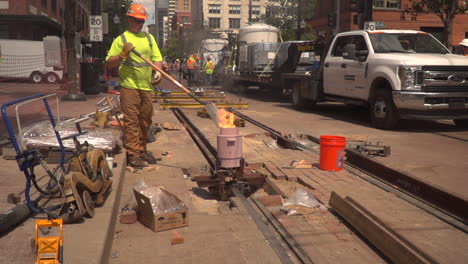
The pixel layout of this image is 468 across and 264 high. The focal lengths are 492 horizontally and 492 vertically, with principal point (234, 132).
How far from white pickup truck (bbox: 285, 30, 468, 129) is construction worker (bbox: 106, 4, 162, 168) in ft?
19.6

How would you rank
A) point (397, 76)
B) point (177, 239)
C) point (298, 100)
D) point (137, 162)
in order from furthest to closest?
point (298, 100), point (397, 76), point (137, 162), point (177, 239)

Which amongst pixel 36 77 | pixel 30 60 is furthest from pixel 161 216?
pixel 30 60

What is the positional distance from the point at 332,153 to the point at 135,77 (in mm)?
2948

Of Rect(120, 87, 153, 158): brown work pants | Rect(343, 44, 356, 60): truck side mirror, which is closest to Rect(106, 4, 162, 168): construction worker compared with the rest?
Rect(120, 87, 153, 158): brown work pants

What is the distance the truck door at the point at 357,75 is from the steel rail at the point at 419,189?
439cm

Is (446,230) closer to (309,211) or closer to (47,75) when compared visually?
(309,211)

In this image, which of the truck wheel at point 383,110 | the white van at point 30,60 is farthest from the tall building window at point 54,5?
the truck wheel at point 383,110

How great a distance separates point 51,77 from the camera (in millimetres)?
30172

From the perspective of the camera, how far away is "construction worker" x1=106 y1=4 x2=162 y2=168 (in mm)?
6598

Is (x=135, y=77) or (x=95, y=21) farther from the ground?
(x=95, y=21)

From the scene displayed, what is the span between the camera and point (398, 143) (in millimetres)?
9422

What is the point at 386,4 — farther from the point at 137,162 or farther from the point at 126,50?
the point at 126,50

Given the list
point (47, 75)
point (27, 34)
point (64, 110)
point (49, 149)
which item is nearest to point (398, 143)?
point (49, 149)

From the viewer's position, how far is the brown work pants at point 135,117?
6.68 m
